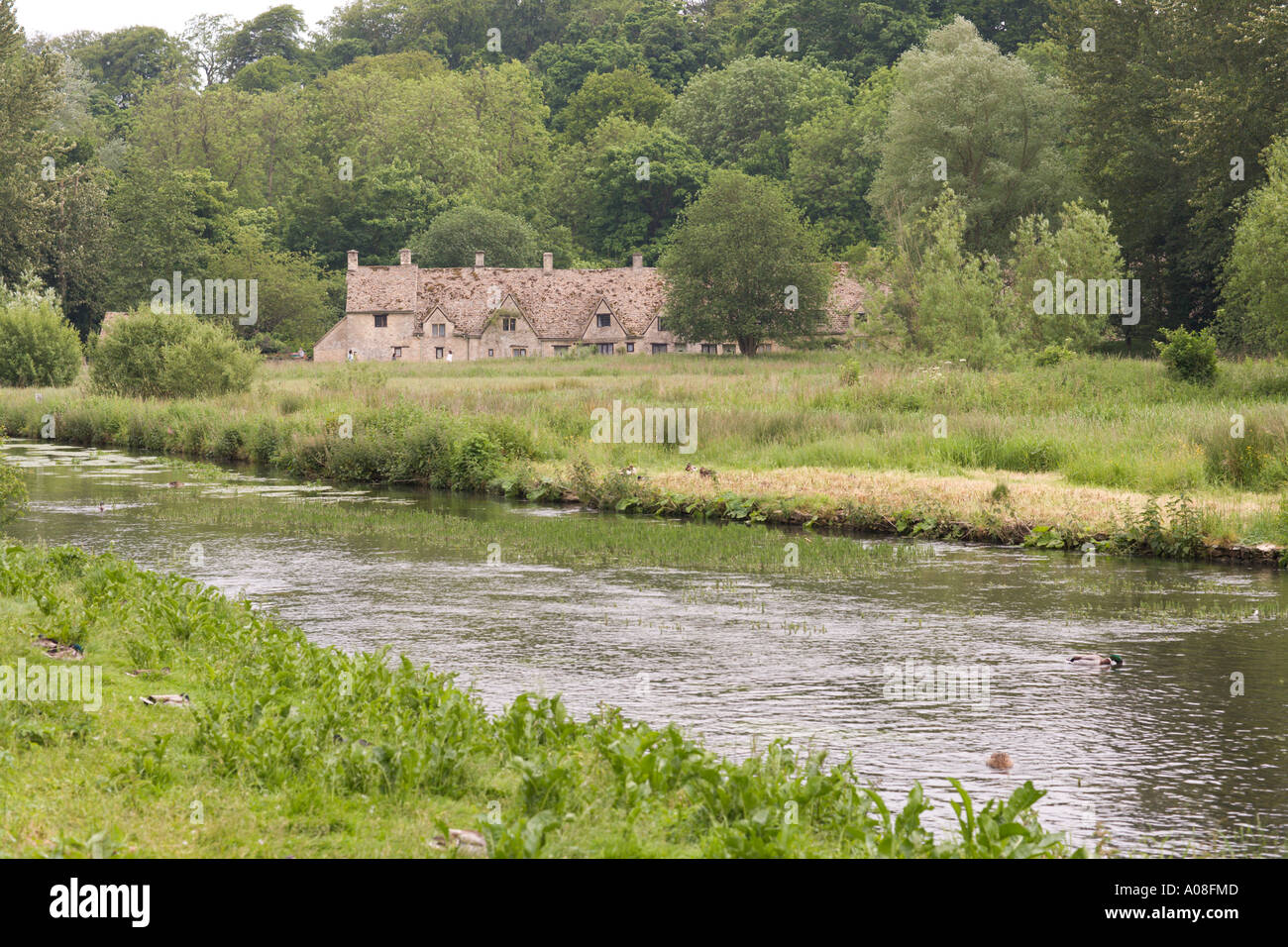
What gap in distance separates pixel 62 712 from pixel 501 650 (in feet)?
18.3

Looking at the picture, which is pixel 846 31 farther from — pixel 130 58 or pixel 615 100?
pixel 130 58

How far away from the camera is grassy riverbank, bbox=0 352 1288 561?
2305 centimetres

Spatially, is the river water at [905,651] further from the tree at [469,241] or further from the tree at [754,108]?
the tree at [754,108]

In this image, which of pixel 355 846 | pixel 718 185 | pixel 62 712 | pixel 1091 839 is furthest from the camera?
pixel 718 185

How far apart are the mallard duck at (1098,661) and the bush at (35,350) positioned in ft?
184

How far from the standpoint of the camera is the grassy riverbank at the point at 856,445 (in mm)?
23047

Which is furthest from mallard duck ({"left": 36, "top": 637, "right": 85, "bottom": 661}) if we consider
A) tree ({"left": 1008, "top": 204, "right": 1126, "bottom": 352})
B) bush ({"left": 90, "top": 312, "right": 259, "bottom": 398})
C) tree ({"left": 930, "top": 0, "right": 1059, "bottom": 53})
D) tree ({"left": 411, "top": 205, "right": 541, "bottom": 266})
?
tree ({"left": 930, "top": 0, "right": 1059, "bottom": 53})

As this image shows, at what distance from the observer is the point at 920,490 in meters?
24.8

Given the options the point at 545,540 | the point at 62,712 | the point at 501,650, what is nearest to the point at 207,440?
the point at 545,540

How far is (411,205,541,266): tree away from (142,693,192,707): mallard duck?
290ft

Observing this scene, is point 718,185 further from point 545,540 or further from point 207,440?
point 545,540

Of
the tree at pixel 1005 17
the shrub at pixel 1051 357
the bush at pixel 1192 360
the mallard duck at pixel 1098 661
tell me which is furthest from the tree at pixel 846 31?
the mallard duck at pixel 1098 661

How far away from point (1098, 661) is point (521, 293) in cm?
7731
